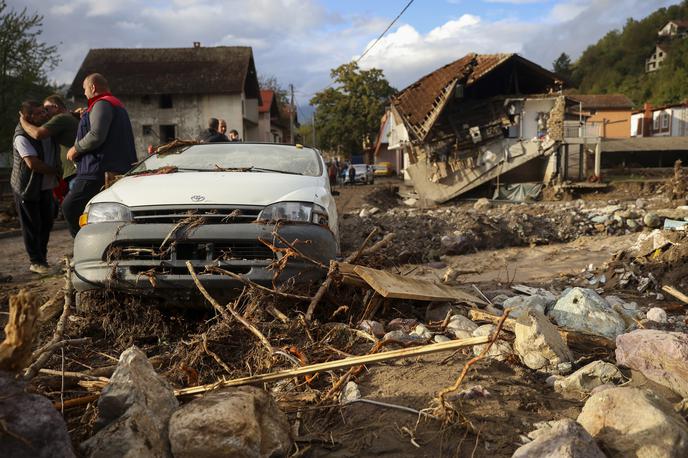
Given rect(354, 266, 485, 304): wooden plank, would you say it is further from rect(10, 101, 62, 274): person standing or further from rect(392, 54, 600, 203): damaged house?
rect(392, 54, 600, 203): damaged house

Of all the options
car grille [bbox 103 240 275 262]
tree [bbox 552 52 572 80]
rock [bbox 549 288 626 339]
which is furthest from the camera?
tree [bbox 552 52 572 80]

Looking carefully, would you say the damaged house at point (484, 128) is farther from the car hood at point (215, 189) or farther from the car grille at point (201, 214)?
the car grille at point (201, 214)

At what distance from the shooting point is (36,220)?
6.30 meters

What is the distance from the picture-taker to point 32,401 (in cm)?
185

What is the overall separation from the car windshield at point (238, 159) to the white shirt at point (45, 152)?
2.01 meters

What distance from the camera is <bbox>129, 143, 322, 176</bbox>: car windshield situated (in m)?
4.64

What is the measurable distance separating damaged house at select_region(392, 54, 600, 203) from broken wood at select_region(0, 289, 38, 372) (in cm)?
2041

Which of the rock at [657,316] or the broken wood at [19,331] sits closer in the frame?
the broken wood at [19,331]

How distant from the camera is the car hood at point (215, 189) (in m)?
3.71

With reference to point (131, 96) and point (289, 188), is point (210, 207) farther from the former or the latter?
point (131, 96)

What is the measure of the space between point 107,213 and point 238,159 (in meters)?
1.41

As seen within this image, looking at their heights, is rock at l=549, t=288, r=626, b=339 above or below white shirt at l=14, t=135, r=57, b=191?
below

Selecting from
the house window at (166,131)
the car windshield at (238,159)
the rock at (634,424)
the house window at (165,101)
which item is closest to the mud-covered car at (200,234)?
the car windshield at (238,159)

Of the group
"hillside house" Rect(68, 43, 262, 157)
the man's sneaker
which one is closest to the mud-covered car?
the man's sneaker
